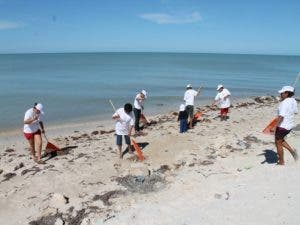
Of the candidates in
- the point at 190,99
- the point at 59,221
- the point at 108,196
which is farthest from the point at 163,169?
the point at 190,99

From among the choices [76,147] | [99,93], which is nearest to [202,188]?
[76,147]

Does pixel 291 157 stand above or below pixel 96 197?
above

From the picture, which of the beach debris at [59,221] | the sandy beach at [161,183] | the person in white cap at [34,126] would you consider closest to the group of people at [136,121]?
the person in white cap at [34,126]

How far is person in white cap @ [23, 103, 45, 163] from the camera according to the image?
34.2 ft

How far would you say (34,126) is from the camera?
422 inches

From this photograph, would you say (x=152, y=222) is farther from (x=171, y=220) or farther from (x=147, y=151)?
(x=147, y=151)

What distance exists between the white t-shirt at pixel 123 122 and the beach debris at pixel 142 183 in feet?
5.54

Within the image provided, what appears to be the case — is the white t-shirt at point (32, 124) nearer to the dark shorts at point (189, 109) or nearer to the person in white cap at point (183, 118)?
the person in white cap at point (183, 118)

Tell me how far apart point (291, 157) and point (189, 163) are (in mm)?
2525

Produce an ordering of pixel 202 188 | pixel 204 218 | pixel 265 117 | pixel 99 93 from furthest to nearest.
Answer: pixel 99 93
pixel 265 117
pixel 202 188
pixel 204 218

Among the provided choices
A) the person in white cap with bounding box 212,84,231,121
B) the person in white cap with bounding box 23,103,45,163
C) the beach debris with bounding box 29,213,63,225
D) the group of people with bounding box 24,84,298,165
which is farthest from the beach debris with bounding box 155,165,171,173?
the person in white cap with bounding box 212,84,231,121

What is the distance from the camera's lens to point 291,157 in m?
9.73

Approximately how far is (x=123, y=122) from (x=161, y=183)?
2354mm

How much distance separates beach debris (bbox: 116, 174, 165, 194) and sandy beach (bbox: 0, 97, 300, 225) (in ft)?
0.08
